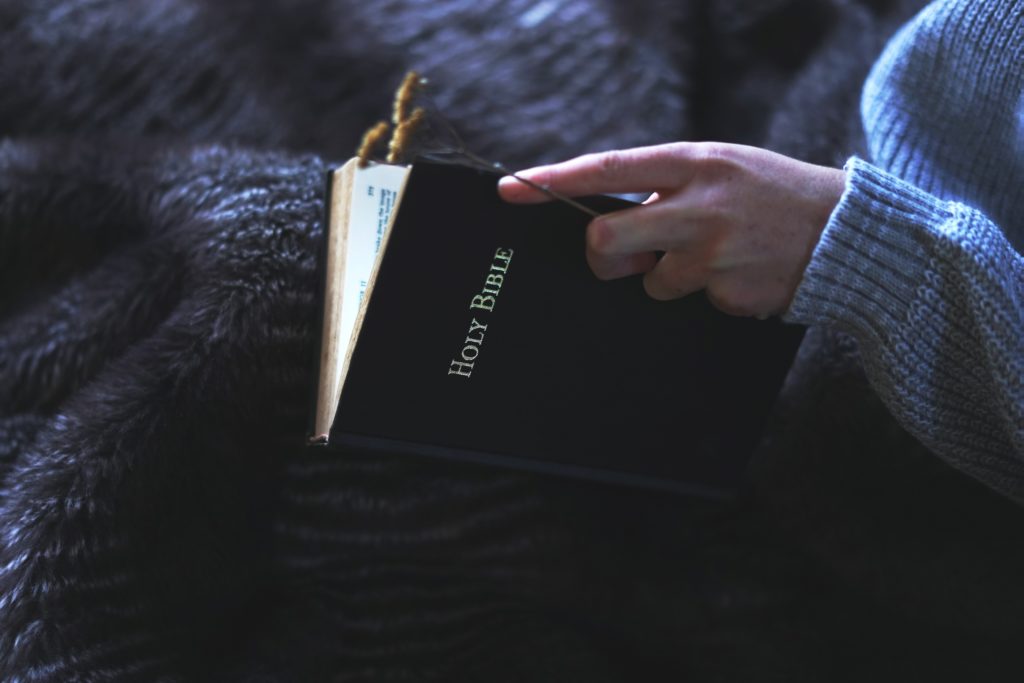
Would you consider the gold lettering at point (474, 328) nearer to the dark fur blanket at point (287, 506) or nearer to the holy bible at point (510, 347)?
the holy bible at point (510, 347)

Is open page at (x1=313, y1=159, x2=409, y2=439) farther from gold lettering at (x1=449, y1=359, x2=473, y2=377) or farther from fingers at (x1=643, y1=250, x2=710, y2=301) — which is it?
fingers at (x1=643, y1=250, x2=710, y2=301)

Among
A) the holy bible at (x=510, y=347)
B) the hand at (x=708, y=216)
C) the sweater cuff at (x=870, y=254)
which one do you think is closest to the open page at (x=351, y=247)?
the holy bible at (x=510, y=347)

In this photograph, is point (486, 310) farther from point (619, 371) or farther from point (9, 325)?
point (9, 325)

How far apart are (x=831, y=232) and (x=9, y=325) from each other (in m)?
0.69

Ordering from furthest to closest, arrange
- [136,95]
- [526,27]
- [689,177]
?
[526,27], [136,95], [689,177]

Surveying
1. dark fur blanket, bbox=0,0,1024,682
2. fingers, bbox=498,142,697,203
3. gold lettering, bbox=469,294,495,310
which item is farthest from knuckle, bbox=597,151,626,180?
dark fur blanket, bbox=0,0,1024,682


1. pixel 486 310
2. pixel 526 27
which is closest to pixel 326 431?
pixel 486 310

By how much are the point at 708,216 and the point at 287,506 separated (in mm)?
400

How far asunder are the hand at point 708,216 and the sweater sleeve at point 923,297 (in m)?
0.02

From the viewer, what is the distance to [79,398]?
0.69 meters

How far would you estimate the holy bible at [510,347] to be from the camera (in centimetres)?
59

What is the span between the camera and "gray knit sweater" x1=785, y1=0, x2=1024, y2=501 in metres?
0.60

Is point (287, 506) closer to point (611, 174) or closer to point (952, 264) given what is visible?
point (611, 174)

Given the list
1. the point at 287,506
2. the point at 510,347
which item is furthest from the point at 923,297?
the point at 287,506
